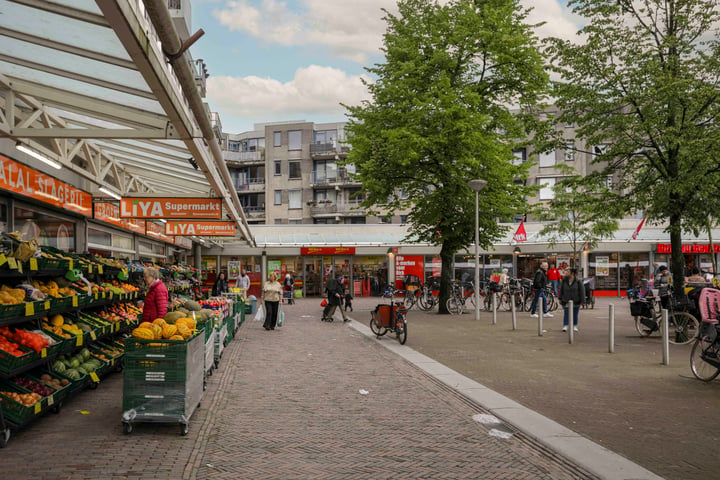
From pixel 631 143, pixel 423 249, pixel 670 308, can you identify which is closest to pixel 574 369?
pixel 670 308

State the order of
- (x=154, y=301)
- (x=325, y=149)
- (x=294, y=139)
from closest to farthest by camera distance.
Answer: (x=154, y=301)
(x=325, y=149)
(x=294, y=139)

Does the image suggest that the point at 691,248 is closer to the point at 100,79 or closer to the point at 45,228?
the point at 45,228

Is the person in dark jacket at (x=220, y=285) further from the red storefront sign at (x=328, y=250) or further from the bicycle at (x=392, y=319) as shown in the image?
the red storefront sign at (x=328, y=250)

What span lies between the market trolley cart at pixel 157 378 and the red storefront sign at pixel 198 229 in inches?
453

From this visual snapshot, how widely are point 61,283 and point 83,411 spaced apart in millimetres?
2015

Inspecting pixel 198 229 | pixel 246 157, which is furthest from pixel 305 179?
pixel 198 229

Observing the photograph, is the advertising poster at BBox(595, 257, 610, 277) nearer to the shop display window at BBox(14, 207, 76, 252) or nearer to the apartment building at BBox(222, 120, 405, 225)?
the apartment building at BBox(222, 120, 405, 225)

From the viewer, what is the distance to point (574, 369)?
31.3ft

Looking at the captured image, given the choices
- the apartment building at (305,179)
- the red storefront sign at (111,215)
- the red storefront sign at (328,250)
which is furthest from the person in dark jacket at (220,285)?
the apartment building at (305,179)

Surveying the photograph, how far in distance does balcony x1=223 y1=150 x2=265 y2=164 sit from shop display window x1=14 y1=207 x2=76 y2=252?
4369cm

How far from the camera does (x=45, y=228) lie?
1036 cm

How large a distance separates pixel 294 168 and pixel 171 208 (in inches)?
1605

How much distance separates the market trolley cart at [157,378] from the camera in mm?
5797

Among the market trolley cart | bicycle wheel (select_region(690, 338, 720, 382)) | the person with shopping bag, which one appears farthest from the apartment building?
the market trolley cart
